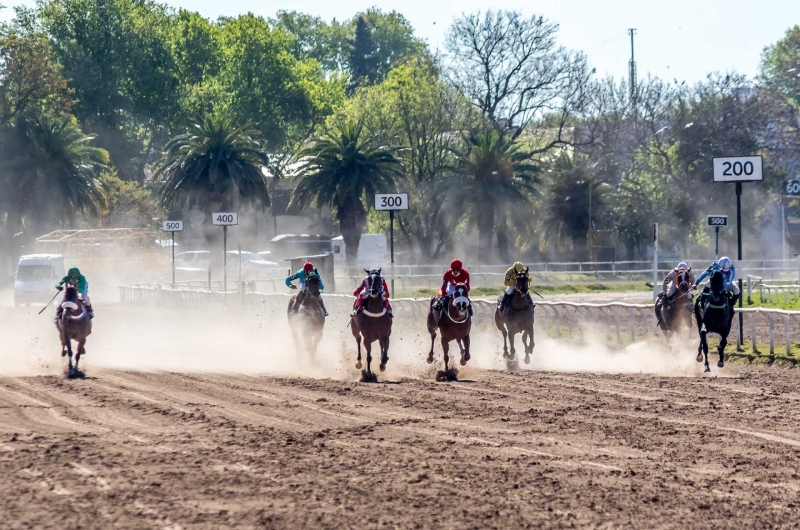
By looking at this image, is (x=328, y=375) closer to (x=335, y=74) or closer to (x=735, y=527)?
(x=735, y=527)

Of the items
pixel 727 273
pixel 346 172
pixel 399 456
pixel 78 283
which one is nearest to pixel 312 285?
pixel 78 283

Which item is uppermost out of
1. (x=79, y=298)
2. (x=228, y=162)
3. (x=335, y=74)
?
(x=335, y=74)

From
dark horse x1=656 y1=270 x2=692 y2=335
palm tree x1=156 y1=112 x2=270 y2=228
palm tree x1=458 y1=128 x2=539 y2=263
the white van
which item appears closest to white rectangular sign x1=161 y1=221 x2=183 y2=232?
the white van

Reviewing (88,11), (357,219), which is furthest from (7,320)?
(88,11)

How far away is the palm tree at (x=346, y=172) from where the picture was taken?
181ft

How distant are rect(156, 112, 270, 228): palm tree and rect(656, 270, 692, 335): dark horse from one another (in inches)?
1607

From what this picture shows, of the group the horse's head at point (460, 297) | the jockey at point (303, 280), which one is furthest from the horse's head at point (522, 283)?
the jockey at point (303, 280)

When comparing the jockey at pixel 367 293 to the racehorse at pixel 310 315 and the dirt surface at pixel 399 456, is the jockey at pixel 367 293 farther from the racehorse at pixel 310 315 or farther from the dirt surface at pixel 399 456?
the dirt surface at pixel 399 456

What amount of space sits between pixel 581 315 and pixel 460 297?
8669 millimetres

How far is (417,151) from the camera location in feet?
211

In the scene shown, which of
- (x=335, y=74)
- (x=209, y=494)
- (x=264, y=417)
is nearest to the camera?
(x=209, y=494)

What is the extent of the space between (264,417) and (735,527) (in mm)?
6460

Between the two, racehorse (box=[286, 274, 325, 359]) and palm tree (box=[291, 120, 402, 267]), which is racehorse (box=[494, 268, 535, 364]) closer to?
racehorse (box=[286, 274, 325, 359])

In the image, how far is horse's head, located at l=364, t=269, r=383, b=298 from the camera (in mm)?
17891
